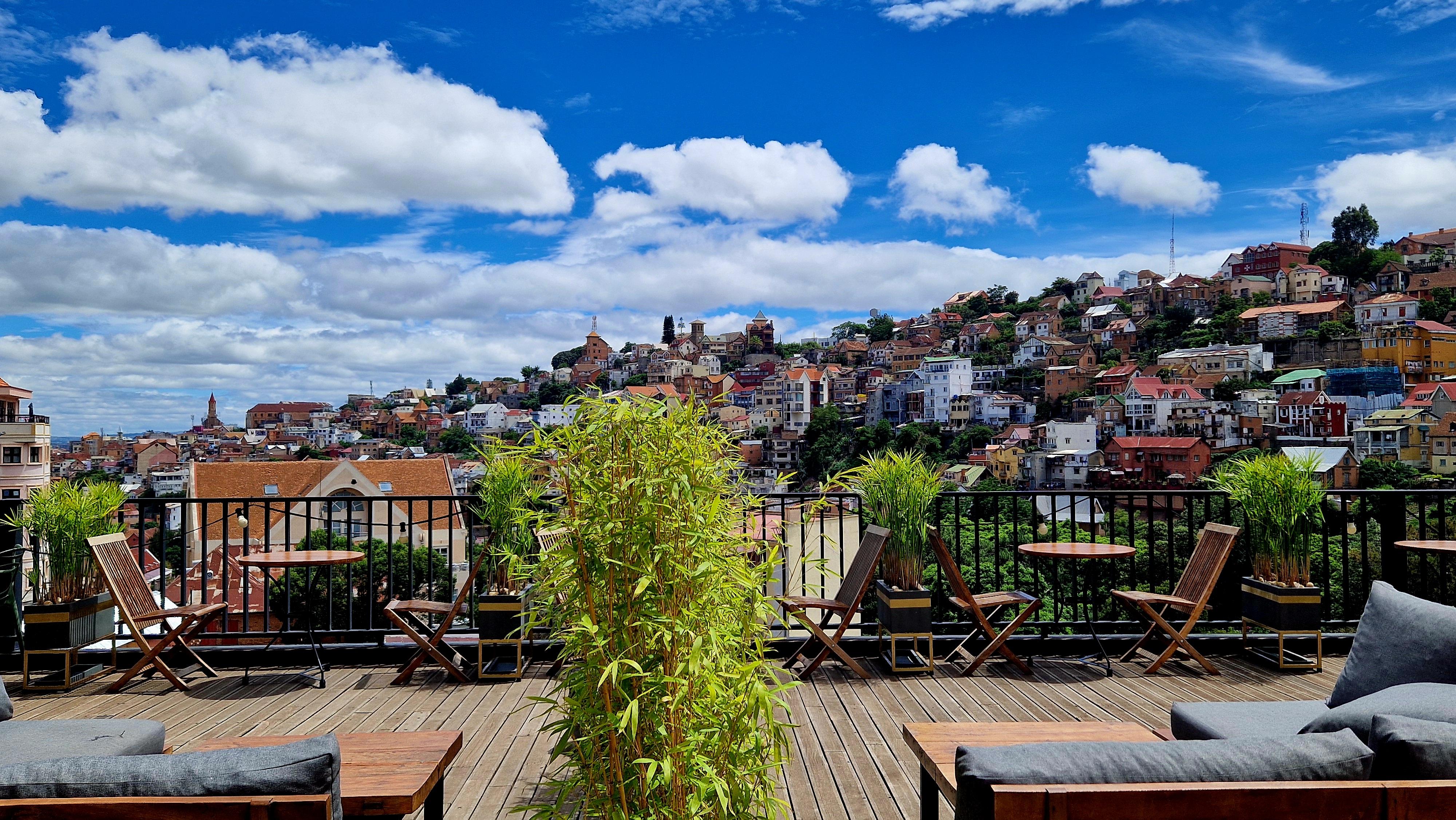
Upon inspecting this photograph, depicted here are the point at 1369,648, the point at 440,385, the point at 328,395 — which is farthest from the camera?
the point at 440,385

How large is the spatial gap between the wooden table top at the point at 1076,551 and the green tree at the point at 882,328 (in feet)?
399

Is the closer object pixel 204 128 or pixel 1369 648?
pixel 1369 648

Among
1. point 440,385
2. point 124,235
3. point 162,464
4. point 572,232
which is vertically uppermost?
point 572,232

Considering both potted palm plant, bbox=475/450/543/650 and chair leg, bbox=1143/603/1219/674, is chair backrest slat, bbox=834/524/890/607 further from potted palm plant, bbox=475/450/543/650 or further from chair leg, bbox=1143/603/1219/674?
potted palm plant, bbox=475/450/543/650

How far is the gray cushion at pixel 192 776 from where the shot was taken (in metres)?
1.46

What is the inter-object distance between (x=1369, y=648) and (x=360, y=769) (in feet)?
10.0

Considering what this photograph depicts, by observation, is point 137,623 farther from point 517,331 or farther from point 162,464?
point 517,331

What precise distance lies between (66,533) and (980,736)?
16.1ft

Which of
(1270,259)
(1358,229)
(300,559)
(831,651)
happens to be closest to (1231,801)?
(831,651)

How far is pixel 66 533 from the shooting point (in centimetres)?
461

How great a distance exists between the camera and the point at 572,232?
97312 mm

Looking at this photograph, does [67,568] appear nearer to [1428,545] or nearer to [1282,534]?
[1282,534]

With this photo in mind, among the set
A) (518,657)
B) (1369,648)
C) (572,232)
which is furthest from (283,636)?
(572,232)

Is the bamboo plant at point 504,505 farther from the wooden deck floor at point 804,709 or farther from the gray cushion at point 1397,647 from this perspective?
the gray cushion at point 1397,647
